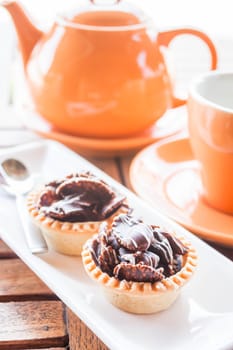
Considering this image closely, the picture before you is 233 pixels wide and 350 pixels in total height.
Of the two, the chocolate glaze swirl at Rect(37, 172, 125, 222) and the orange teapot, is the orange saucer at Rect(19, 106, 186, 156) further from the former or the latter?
the chocolate glaze swirl at Rect(37, 172, 125, 222)

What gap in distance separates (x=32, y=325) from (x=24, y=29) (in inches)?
23.7

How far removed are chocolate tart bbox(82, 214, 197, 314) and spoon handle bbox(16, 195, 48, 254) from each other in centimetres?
8

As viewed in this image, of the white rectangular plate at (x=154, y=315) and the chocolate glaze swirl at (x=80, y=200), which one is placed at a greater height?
the chocolate glaze swirl at (x=80, y=200)

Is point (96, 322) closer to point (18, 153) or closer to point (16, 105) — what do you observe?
point (18, 153)

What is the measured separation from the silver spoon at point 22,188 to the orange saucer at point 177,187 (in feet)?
0.53

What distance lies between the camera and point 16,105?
1209 millimetres

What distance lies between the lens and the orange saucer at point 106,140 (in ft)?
3.49

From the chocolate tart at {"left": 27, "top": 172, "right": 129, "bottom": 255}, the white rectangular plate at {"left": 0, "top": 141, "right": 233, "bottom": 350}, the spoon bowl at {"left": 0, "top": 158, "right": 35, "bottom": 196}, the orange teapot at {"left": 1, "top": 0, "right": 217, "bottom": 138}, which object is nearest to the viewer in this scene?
the white rectangular plate at {"left": 0, "top": 141, "right": 233, "bottom": 350}

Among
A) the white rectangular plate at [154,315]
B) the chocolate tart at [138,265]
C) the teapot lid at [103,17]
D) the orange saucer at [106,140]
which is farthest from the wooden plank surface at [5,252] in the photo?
the teapot lid at [103,17]

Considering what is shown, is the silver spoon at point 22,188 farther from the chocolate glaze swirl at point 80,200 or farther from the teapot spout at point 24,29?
the teapot spout at point 24,29

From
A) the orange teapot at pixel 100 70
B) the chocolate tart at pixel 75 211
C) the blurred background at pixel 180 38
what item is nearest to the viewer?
the chocolate tart at pixel 75 211

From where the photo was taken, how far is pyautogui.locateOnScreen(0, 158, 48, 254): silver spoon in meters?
0.80

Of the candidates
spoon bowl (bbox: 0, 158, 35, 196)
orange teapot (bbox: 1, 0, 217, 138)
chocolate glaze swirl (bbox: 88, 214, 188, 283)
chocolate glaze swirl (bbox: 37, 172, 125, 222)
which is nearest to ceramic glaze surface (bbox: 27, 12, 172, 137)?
orange teapot (bbox: 1, 0, 217, 138)

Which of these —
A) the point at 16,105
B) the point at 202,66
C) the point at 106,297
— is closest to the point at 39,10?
the point at 202,66
